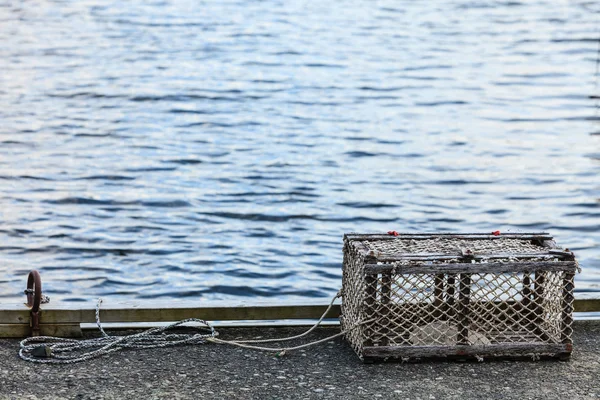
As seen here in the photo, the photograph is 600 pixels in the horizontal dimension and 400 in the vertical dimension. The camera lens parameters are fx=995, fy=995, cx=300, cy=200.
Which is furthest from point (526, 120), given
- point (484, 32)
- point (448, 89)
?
point (484, 32)

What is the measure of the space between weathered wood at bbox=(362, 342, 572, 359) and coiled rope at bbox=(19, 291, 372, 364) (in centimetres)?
19

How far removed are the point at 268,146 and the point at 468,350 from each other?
12330 mm

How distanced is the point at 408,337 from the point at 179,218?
774 cm

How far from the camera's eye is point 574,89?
2439 centimetres

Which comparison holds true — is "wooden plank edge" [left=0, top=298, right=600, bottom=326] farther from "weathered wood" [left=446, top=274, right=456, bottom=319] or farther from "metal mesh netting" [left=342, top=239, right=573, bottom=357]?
"weathered wood" [left=446, top=274, right=456, bottom=319]

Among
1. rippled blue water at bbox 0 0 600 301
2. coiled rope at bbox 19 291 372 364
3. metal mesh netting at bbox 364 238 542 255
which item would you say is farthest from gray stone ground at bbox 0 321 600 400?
rippled blue water at bbox 0 0 600 301

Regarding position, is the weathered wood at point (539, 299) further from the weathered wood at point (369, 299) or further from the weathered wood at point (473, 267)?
the weathered wood at point (369, 299)

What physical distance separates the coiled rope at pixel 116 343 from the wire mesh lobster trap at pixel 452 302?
0.17 m

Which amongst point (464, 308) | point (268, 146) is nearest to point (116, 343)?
point (464, 308)

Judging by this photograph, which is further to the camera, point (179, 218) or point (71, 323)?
point (179, 218)

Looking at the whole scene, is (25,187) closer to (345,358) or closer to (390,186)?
(390,186)

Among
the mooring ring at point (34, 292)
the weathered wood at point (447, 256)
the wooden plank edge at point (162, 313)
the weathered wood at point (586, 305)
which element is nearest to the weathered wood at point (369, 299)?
the weathered wood at point (447, 256)

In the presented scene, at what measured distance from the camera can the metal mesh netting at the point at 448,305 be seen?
5.27 metres

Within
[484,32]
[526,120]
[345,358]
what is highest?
[484,32]
